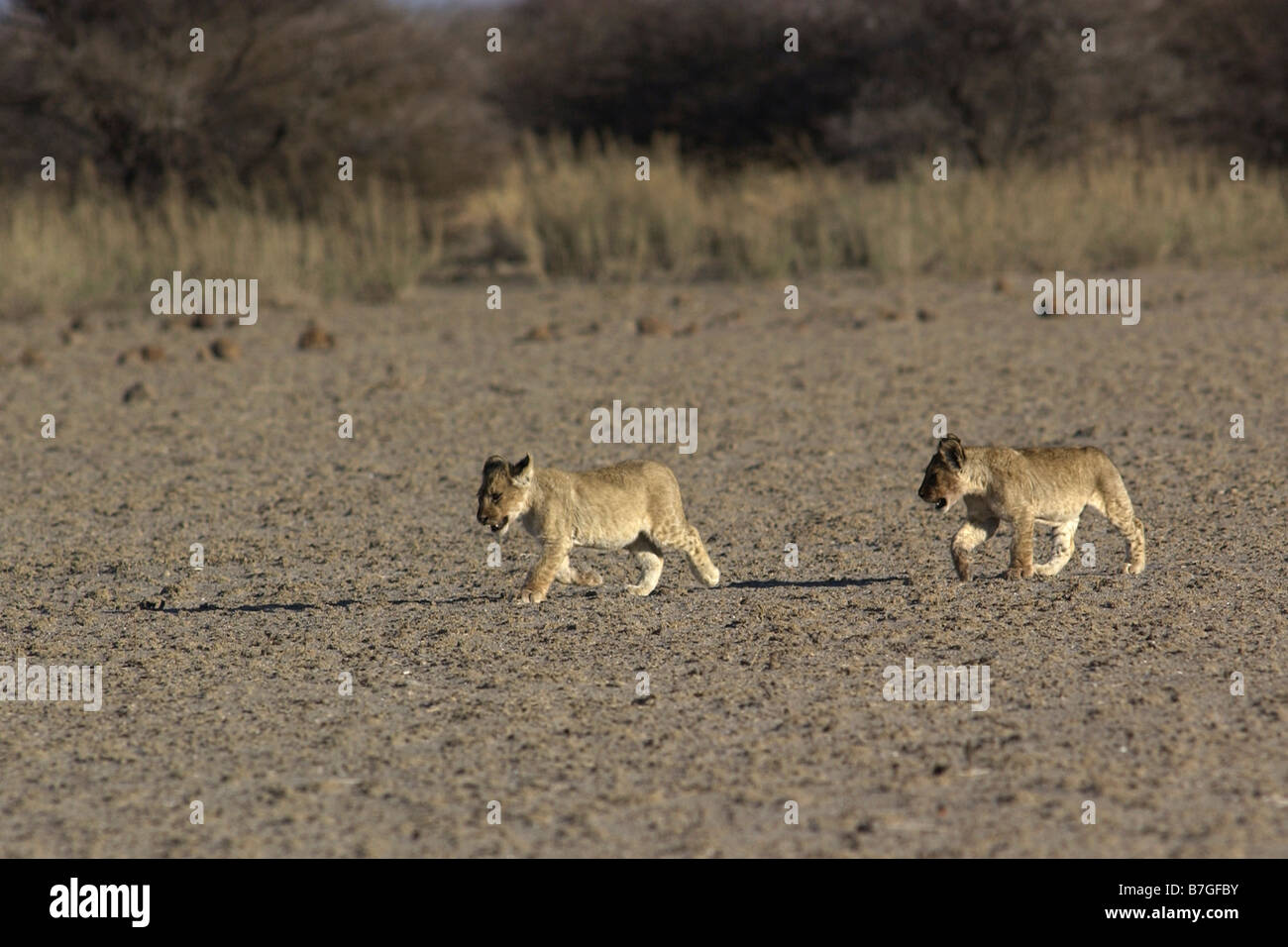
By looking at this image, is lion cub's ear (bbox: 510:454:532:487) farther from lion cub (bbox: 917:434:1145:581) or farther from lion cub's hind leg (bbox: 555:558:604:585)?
lion cub (bbox: 917:434:1145:581)

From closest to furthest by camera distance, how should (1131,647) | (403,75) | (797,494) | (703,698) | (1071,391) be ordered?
1. (703,698)
2. (1131,647)
3. (797,494)
4. (1071,391)
5. (403,75)

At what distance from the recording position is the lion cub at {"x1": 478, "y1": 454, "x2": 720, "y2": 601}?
642 centimetres

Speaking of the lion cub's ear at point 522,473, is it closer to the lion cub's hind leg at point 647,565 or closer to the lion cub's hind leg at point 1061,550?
the lion cub's hind leg at point 647,565

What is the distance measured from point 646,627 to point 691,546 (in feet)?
2.21

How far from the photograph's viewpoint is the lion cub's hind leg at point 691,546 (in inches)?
266

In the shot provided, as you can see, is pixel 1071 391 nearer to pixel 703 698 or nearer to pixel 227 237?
pixel 703 698

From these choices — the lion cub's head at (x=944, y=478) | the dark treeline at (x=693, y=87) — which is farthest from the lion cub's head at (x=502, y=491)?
the dark treeline at (x=693, y=87)

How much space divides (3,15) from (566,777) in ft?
67.7

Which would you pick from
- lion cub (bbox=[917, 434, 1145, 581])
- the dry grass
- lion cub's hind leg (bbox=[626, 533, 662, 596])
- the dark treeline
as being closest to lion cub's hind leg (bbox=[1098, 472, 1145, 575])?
lion cub (bbox=[917, 434, 1145, 581])

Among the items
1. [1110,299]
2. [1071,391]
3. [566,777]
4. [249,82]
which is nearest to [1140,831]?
[566,777]

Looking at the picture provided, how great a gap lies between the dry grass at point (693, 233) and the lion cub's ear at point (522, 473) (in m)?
10.9

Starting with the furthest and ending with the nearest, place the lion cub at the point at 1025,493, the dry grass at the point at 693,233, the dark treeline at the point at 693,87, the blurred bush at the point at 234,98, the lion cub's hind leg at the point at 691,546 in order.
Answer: the dark treeline at the point at 693,87, the blurred bush at the point at 234,98, the dry grass at the point at 693,233, the lion cub's hind leg at the point at 691,546, the lion cub at the point at 1025,493

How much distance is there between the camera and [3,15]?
22.4 metres

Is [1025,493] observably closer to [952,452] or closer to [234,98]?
[952,452]
